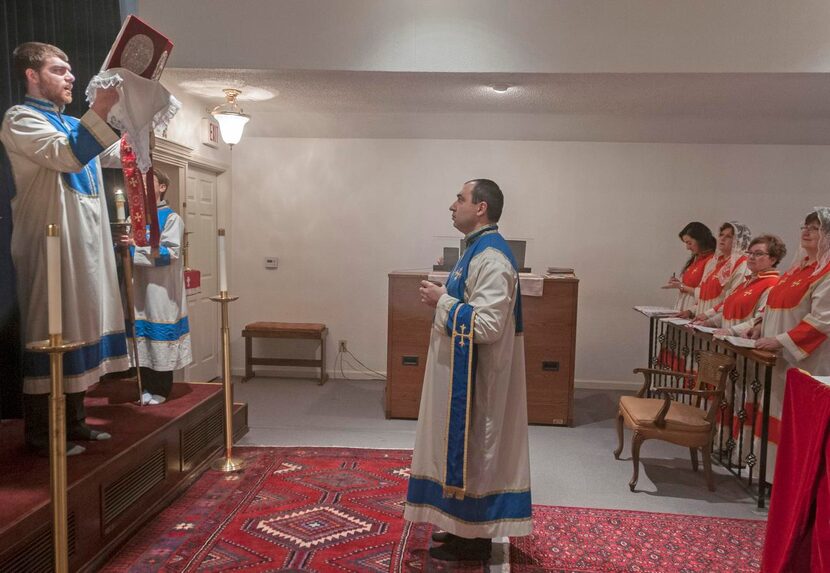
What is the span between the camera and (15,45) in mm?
2586

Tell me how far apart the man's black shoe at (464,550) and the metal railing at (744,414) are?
1.76m

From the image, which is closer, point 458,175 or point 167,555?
point 167,555

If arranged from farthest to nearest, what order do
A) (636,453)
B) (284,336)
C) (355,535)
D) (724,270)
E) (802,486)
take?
(284,336) → (724,270) → (636,453) → (355,535) → (802,486)

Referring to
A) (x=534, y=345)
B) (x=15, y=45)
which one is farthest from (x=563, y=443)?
(x=15, y=45)

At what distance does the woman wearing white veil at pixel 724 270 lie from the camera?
4410 millimetres

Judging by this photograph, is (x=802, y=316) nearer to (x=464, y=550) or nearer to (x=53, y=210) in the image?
(x=464, y=550)

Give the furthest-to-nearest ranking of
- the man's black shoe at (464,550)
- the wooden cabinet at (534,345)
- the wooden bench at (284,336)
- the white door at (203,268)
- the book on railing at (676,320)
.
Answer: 1. the wooden bench at (284,336)
2. the white door at (203,268)
3. the wooden cabinet at (534,345)
4. the book on railing at (676,320)
5. the man's black shoe at (464,550)

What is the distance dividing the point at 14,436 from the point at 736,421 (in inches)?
161

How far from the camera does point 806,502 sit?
201 cm

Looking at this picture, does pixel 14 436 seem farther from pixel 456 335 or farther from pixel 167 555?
pixel 456 335

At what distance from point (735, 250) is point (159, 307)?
408 centimetres

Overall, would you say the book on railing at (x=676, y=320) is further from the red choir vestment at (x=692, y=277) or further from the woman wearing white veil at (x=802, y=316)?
the woman wearing white veil at (x=802, y=316)

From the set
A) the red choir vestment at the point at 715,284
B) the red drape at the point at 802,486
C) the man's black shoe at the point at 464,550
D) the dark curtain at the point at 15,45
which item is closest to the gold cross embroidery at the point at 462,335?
the man's black shoe at the point at 464,550

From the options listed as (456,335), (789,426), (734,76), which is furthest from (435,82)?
(789,426)
